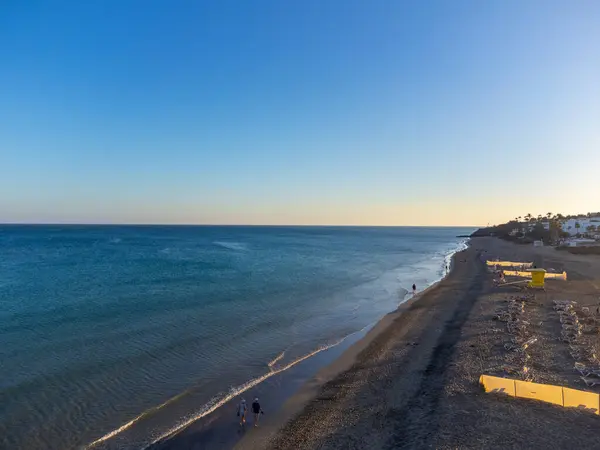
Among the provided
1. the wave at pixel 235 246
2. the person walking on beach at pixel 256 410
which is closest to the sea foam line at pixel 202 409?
the person walking on beach at pixel 256 410

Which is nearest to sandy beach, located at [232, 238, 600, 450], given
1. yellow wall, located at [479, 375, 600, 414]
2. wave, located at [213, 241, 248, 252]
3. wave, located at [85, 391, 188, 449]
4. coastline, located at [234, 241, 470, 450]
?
coastline, located at [234, 241, 470, 450]

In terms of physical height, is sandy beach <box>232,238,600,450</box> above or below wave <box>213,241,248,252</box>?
below

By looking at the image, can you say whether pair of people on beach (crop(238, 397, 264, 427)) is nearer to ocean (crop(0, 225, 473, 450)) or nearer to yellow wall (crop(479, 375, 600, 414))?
ocean (crop(0, 225, 473, 450))

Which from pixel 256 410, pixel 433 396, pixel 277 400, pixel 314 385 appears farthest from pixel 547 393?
pixel 256 410

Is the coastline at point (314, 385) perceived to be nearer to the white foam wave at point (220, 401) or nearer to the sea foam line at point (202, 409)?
the white foam wave at point (220, 401)

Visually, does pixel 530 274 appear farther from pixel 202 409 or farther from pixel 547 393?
pixel 202 409

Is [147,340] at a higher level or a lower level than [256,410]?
lower

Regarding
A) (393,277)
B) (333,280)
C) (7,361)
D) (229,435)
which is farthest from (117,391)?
(393,277)

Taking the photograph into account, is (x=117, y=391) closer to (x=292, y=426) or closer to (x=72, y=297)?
(x=292, y=426)
